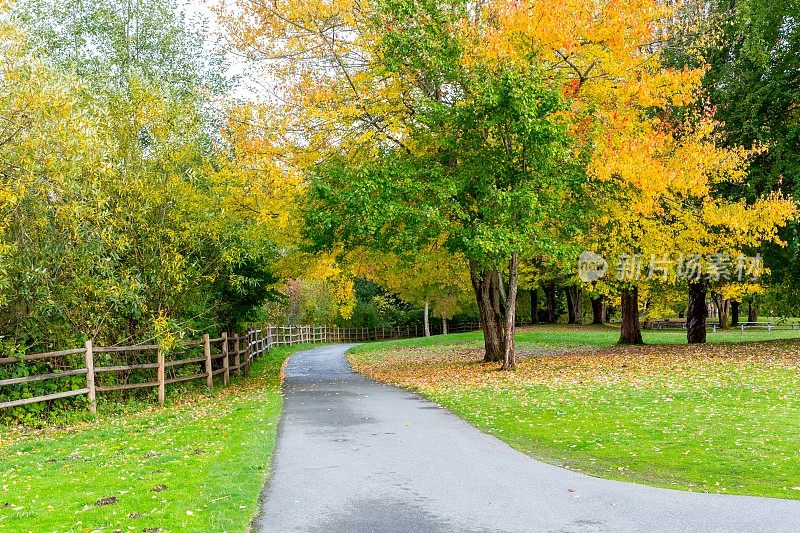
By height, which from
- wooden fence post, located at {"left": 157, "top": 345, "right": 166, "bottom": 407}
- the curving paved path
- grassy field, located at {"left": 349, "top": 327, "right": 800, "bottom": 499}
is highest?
wooden fence post, located at {"left": 157, "top": 345, "right": 166, "bottom": 407}

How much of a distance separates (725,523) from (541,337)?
30.1m

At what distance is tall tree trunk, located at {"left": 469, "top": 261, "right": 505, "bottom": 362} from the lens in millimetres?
22578

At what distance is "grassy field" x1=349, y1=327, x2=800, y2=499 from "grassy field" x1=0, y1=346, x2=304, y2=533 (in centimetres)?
407

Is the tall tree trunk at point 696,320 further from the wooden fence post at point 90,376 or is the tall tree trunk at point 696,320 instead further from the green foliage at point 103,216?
the wooden fence post at point 90,376

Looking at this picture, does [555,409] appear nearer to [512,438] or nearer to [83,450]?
[512,438]

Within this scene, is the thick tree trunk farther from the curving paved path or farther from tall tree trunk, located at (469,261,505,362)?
the curving paved path

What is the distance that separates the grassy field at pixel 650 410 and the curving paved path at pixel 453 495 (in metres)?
0.67

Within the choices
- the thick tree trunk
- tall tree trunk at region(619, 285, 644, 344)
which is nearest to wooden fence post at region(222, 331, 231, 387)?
tall tree trunk at region(619, 285, 644, 344)

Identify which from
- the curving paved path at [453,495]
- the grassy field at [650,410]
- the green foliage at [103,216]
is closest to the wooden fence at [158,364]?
the green foliage at [103,216]

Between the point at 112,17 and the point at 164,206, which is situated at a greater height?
the point at 112,17

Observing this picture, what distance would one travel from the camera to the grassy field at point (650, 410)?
8203mm

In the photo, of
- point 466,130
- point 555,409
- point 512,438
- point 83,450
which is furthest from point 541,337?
point 83,450

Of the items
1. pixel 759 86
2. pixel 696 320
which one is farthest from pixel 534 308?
pixel 759 86

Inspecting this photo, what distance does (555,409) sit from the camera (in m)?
12.5
